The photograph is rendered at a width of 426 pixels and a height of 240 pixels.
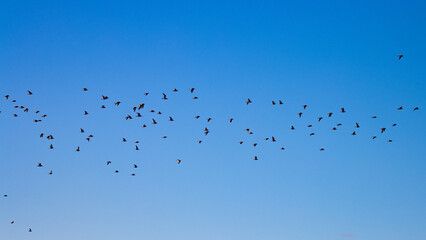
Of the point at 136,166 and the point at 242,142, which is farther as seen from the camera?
the point at 136,166

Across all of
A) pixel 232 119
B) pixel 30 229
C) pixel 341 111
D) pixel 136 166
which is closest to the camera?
pixel 341 111

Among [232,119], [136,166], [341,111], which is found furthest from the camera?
[136,166]

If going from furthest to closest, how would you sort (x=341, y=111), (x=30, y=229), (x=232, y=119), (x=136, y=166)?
(x=30, y=229)
(x=136, y=166)
(x=232, y=119)
(x=341, y=111)

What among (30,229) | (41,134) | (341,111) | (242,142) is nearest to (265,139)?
(242,142)

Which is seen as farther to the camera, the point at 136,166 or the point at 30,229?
the point at 30,229

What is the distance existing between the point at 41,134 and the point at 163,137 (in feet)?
40.8

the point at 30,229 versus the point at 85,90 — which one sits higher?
the point at 85,90

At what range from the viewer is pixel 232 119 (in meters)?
52.5

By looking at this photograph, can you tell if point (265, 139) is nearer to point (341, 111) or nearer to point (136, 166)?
point (341, 111)

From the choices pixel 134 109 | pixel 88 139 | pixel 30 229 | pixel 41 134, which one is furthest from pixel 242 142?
pixel 30 229

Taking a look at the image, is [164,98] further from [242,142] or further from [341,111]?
[341,111]

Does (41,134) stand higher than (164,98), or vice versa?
(164,98)

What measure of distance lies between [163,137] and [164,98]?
4540 millimetres

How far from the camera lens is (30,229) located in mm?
61312
